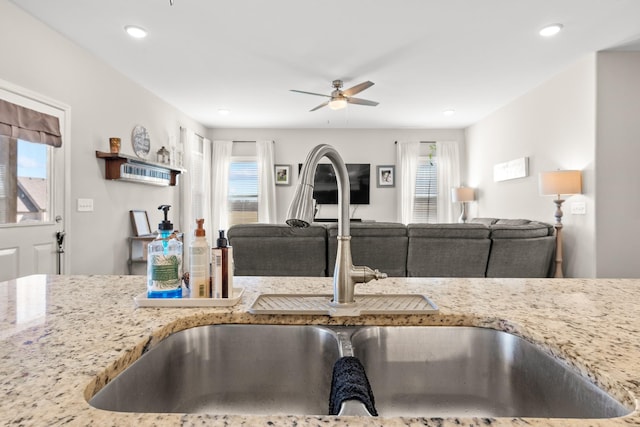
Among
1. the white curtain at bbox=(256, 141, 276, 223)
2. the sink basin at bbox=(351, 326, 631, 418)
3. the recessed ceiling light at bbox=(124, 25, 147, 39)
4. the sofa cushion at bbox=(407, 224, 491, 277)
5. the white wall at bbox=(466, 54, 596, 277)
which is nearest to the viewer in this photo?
the sink basin at bbox=(351, 326, 631, 418)

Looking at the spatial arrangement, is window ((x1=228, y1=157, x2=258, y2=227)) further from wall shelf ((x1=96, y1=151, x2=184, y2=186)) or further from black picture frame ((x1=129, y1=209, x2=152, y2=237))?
black picture frame ((x1=129, y1=209, x2=152, y2=237))

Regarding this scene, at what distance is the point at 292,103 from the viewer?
514cm

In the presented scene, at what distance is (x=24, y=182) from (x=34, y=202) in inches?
7.2

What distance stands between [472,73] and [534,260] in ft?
7.08

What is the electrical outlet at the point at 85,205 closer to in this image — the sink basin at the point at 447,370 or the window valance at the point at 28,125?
the window valance at the point at 28,125

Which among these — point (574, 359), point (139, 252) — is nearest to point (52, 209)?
point (139, 252)

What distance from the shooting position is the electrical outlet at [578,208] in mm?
3594

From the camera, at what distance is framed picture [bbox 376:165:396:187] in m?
6.85

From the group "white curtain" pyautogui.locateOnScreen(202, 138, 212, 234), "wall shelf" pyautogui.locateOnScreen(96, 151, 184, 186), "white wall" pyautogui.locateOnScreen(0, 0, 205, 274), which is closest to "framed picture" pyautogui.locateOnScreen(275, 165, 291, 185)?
"white curtain" pyautogui.locateOnScreen(202, 138, 212, 234)

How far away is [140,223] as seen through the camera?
14.0 ft

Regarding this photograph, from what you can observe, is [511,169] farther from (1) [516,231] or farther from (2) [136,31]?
(2) [136,31]

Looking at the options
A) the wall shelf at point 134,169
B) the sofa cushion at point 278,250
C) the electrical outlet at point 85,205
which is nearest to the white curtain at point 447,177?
the sofa cushion at point 278,250

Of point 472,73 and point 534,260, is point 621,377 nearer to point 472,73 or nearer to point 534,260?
point 534,260

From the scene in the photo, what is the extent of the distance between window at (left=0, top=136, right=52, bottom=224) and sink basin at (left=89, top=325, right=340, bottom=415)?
270cm
